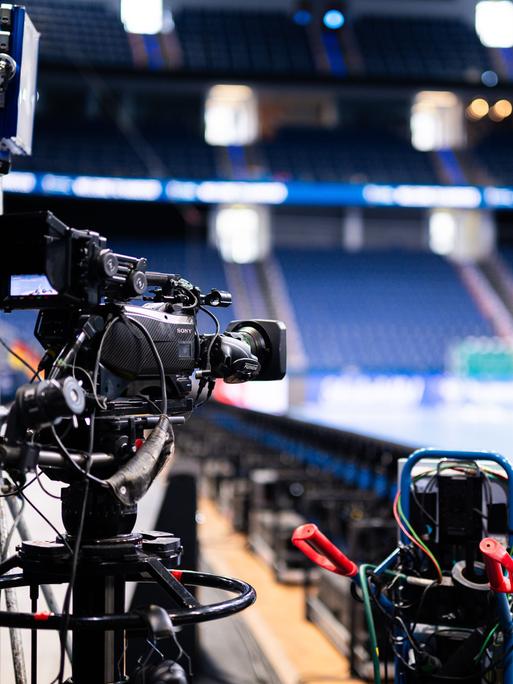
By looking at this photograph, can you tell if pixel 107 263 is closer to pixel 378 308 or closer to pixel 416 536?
pixel 416 536

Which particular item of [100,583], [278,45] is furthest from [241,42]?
[100,583]

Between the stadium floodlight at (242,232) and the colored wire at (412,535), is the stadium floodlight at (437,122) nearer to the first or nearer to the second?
the stadium floodlight at (242,232)

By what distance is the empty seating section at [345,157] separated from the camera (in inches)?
666

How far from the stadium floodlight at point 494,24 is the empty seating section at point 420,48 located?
0.66 feet

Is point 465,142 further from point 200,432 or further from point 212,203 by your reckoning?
point 200,432

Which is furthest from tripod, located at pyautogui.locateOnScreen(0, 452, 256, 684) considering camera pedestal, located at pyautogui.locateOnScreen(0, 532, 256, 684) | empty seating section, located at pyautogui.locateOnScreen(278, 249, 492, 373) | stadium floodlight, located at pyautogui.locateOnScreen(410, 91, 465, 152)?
stadium floodlight, located at pyautogui.locateOnScreen(410, 91, 465, 152)

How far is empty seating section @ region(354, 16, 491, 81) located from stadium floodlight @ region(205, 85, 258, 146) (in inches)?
91.9

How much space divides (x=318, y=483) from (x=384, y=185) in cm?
1126

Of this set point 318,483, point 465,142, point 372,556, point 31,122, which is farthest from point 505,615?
point 465,142

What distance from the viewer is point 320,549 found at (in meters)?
1.56

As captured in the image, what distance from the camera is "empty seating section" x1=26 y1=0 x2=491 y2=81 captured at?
Answer: 15867 mm

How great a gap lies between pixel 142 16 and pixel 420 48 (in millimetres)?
5484

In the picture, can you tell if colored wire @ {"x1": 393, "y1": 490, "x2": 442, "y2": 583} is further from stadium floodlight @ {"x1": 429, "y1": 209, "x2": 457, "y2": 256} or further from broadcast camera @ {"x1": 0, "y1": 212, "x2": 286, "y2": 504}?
stadium floodlight @ {"x1": 429, "y1": 209, "x2": 457, "y2": 256}

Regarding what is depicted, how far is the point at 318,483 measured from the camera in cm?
Answer: 559
